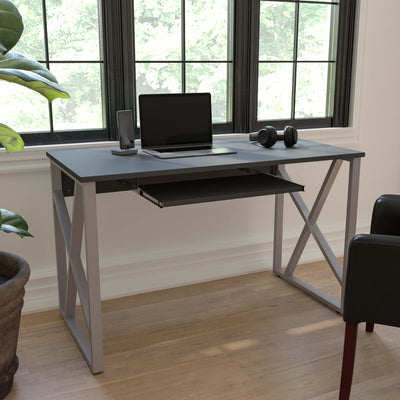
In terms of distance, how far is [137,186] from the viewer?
90.0 inches

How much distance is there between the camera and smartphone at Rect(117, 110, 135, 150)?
2.42 meters

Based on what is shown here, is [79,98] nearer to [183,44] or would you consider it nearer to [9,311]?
[183,44]

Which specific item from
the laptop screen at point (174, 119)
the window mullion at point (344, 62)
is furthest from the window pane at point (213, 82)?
the window mullion at point (344, 62)

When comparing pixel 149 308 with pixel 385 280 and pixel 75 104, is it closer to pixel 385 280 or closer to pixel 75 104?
pixel 75 104

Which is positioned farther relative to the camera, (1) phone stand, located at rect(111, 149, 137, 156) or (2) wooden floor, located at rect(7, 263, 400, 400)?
(1) phone stand, located at rect(111, 149, 137, 156)

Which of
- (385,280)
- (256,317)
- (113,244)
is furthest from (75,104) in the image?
(385,280)

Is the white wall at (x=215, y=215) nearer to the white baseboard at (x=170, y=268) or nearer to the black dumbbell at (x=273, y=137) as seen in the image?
the white baseboard at (x=170, y=268)

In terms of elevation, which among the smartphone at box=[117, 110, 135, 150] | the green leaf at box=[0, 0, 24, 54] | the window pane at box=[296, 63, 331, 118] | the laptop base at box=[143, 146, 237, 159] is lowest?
the laptop base at box=[143, 146, 237, 159]

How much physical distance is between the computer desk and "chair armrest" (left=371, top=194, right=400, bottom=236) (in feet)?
0.94

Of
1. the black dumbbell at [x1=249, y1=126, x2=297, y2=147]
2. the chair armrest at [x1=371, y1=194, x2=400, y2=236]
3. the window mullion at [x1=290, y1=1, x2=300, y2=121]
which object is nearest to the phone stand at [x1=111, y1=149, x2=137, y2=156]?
the black dumbbell at [x1=249, y1=126, x2=297, y2=147]

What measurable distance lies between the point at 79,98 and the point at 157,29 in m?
0.55

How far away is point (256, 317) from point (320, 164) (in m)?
1.15

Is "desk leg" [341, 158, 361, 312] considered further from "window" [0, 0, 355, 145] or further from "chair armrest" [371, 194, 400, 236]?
"window" [0, 0, 355, 145]

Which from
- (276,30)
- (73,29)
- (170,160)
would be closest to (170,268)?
(170,160)
